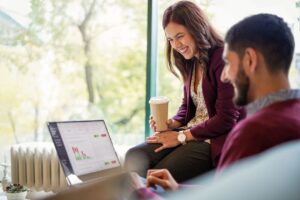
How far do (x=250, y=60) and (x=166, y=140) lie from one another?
2.87 ft

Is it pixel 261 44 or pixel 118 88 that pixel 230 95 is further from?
pixel 118 88

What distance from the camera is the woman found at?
1.83m

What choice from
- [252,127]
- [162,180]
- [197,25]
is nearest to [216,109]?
[197,25]

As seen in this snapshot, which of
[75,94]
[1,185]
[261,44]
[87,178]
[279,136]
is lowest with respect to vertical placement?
[1,185]

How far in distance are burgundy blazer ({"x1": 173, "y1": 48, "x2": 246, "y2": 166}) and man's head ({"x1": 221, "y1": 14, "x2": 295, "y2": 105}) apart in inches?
23.9

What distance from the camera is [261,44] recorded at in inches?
45.1

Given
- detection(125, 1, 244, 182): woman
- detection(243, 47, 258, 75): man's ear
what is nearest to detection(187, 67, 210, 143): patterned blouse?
detection(125, 1, 244, 182): woman

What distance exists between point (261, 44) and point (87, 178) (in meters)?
1.15

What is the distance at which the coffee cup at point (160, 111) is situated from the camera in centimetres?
194

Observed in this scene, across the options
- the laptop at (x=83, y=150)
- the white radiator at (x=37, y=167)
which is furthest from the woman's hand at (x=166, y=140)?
the white radiator at (x=37, y=167)

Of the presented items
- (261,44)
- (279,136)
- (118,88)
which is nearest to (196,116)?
(261,44)

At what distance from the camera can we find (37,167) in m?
2.82

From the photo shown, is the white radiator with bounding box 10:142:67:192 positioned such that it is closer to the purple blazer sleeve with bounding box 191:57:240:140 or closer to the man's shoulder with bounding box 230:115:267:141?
the purple blazer sleeve with bounding box 191:57:240:140

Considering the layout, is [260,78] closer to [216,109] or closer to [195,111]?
[216,109]
